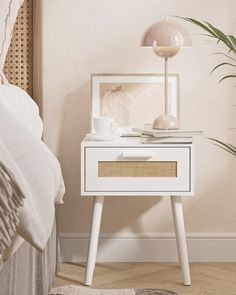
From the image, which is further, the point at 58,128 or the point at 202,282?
the point at 58,128

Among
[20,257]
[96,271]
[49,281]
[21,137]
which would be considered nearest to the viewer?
[21,137]

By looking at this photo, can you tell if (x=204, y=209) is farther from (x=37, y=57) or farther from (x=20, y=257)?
(x=20, y=257)

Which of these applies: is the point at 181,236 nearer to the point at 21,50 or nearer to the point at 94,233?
the point at 94,233

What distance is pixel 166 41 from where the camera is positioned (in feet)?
10.1

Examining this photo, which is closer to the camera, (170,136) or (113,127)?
(170,136)

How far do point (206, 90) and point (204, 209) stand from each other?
58cm

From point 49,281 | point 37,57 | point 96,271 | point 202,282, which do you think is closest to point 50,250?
point 49,281

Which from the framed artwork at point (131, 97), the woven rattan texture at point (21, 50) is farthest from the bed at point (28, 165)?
the framed artwork at point (131, 97)

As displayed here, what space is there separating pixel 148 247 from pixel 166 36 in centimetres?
106

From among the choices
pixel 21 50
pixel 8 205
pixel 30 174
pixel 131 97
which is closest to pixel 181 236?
pixel 131 97

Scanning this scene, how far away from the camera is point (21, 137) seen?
6.05 ft

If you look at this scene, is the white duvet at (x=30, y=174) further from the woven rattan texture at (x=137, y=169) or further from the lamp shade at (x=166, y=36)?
the lamp shade at (x=166, y=36)

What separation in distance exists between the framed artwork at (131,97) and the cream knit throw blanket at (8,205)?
6.11 ft

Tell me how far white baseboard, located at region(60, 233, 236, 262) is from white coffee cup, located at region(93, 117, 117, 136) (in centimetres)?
61
